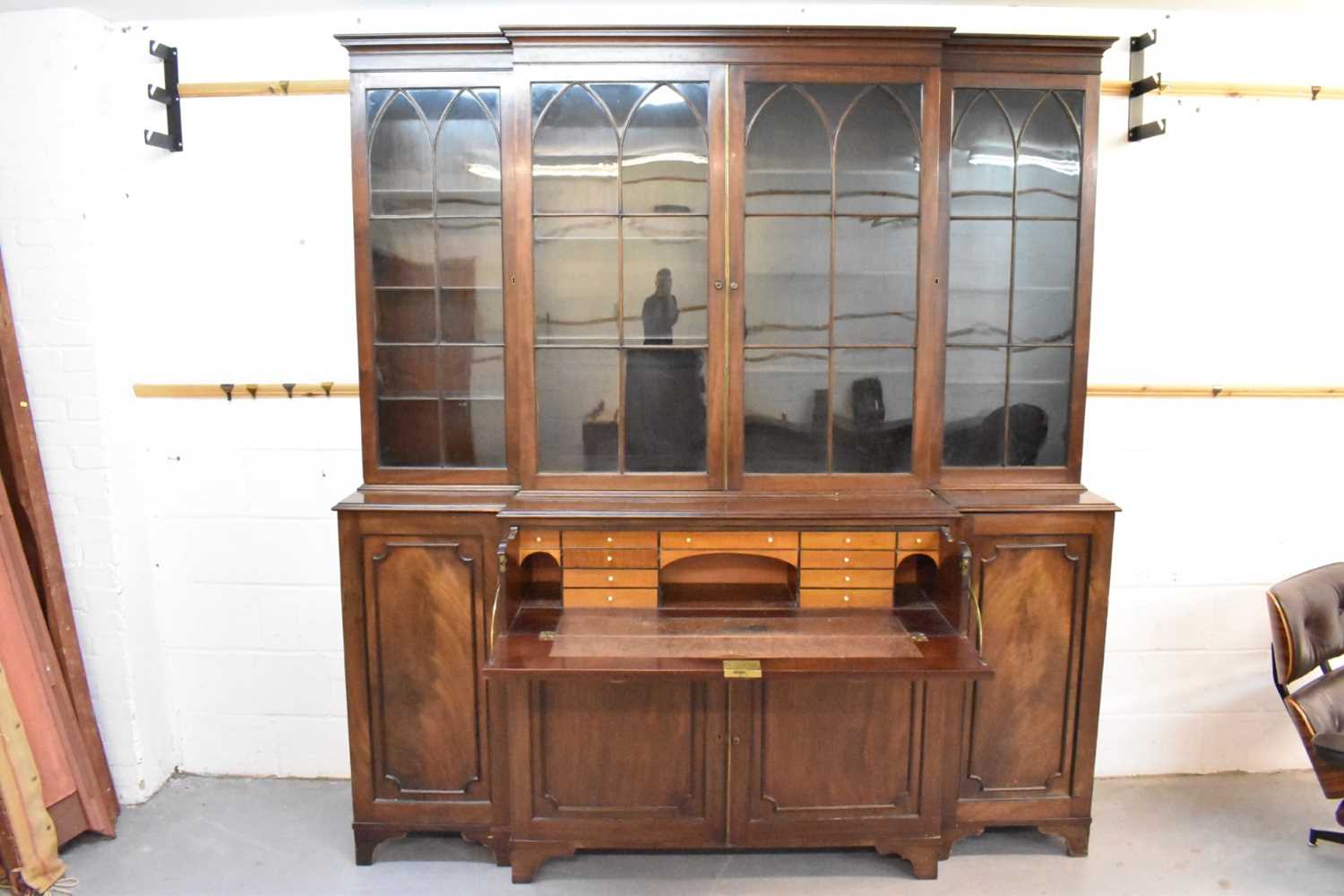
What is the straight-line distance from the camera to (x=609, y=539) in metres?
2.43

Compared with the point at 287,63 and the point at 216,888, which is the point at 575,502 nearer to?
the point at 216,888

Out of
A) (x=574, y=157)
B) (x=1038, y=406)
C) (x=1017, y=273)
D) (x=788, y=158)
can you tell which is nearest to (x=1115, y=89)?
(x=1017, y=273)

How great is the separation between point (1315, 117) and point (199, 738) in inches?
176

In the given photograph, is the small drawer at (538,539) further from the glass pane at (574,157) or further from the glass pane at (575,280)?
the glass pane at (574,157)

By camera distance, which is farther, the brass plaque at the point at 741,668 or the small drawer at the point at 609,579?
the small drawer at the point at 609,579

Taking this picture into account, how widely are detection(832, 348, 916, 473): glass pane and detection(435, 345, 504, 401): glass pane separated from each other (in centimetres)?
103

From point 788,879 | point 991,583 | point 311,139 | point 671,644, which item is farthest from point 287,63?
point 788,879

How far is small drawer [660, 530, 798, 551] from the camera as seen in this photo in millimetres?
2416

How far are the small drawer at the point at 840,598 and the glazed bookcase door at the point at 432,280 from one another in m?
0.97

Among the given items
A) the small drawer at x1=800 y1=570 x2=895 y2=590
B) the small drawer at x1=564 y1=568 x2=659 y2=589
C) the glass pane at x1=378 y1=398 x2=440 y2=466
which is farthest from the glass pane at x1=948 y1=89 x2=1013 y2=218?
the glass pane at x1=378 y1=398 x2=440 y2=466

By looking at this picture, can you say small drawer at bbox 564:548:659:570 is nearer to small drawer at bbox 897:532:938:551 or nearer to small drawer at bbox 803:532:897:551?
small drawer at bbox 803:532:897:551

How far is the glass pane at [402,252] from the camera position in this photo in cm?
248

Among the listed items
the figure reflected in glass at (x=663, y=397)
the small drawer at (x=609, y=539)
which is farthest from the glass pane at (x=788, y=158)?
the small drawer at (x=609, y=539)

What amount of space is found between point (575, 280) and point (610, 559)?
2.72 feet
